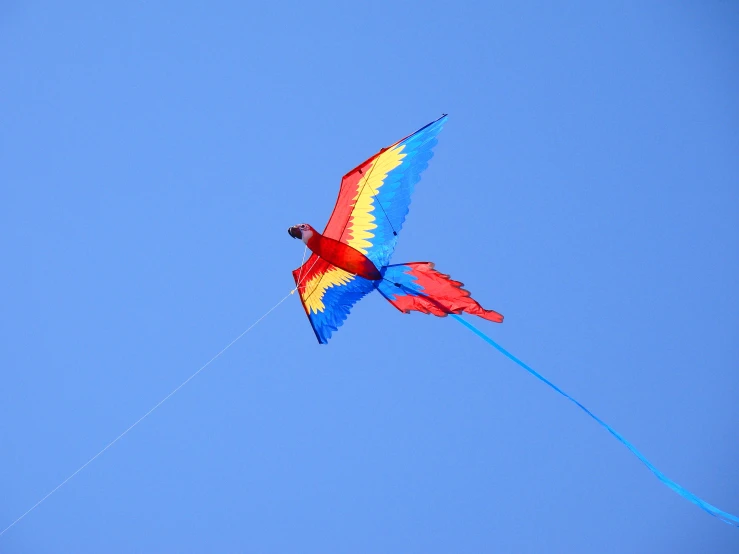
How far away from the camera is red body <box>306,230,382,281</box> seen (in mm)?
7652

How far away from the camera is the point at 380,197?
7.52 m

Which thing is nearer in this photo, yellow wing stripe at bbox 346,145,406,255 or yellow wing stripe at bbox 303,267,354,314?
yellow wing stripe at bbox 346,145,406,255

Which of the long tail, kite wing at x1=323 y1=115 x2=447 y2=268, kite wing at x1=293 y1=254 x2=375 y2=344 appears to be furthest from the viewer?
kite wing at x1=293 y1=254 x2=375 y2=344

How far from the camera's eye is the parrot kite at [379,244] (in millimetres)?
7297

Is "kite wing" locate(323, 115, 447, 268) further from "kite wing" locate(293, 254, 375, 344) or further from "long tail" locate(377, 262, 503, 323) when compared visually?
"kite wing" locate(293, 254, 375, 344)

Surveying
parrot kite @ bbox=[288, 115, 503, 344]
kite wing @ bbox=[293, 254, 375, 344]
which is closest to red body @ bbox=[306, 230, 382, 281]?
parrot kite @ bbox=[288, 115, 503, 344]

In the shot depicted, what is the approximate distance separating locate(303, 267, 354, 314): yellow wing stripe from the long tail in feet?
1.69

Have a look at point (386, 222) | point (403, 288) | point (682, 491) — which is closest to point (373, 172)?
point (386, 222)

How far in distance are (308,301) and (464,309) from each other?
1.72 meters

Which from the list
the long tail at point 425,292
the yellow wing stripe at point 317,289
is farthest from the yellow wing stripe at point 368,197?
the yellow wing stripe at point 317,289

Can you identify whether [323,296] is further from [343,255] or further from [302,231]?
[302,231]

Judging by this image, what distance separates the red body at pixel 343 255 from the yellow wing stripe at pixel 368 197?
2.7 inches

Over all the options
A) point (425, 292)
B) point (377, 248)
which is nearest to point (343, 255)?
point (377, 248)

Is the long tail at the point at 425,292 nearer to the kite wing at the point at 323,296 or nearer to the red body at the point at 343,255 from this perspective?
the red body at the point at 343,255
